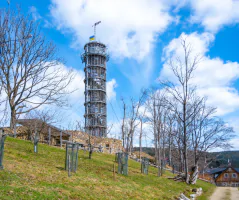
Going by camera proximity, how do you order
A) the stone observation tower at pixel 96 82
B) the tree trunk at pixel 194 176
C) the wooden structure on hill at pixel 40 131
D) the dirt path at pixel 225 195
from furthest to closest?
the stone observation tower at pixel 96 82
the wooden structure on hill at pixel 40 131
the tree trunk at pixel 194 176
the dirt path at pixel 225 195

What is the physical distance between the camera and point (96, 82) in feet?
157

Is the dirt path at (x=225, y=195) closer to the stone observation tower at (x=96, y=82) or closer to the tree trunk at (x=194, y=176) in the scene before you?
the tree trunk at (x=194, y=176)

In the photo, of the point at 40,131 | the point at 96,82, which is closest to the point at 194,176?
the point at 40,131

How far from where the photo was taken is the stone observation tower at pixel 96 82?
46.0 metres

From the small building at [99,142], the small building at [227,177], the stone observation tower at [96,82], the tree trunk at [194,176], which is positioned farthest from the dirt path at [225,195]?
the small building at [227,177]

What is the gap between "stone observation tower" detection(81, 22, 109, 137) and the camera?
46.0 metres

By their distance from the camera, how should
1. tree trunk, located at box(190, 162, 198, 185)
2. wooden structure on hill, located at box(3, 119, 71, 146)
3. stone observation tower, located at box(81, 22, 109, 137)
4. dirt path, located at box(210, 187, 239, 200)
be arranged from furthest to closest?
stone observation tower, located at box(81, 22, 109, 137), wooden structure on hill, located at box(3, 119, 71, 146), tree trunk, located at box(190, 162, 198, 185), dirt path, located at box(210, 187, 239, 200)

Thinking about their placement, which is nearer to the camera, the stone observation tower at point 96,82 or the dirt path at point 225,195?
the dirt path at point 225,195

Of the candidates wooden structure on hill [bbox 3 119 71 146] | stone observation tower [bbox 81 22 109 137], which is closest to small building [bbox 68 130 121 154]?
wooden structure on hill [bbox 3 119 71 146]

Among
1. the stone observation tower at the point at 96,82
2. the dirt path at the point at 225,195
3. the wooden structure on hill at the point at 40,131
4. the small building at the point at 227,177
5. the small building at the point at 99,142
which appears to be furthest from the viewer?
the small building at the point at 227,177

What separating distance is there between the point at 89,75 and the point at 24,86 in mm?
33921

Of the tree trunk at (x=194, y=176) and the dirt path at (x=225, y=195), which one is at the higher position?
the tree trunk at (x=194, y=176)

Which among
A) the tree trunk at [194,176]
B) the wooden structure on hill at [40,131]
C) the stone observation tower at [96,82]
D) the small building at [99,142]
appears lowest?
the tree trunk at [194,176]

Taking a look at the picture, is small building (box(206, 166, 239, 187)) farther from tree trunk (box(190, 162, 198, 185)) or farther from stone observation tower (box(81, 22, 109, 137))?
tree trunk (box(190, 162, 198, 185))
